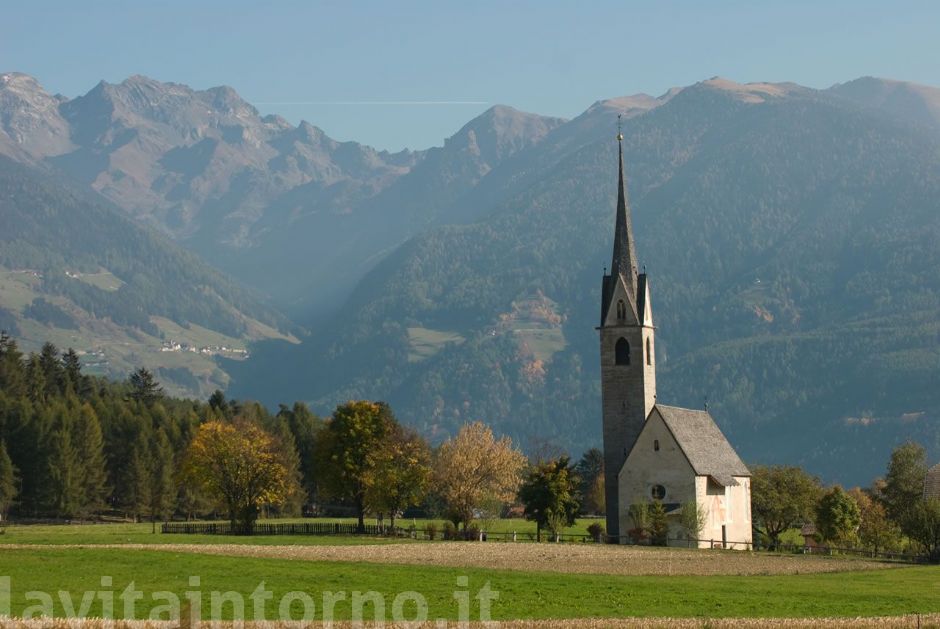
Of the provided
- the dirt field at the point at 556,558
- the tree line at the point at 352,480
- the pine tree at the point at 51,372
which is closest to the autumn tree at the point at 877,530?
the tree line at the point at 352,480

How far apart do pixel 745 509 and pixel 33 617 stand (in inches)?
3171

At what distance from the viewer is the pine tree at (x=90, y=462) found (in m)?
140

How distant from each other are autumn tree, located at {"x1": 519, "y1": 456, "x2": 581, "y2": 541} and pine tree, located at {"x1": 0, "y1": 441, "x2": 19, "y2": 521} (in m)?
45.6

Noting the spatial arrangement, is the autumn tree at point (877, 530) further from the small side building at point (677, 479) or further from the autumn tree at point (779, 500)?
the small side building at point (677, 479)

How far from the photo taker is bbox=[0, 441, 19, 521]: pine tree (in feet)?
428

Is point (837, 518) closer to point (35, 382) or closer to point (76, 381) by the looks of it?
point (35, 382)

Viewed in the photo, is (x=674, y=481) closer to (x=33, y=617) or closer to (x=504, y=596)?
(x=504, y=596)

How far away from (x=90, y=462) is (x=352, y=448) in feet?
118

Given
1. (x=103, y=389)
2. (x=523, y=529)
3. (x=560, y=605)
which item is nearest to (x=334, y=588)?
(x=560, y=605)

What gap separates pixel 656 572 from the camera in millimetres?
76938

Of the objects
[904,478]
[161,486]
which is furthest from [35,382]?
[904,478]

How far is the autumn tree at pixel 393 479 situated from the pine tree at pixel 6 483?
34.9 m

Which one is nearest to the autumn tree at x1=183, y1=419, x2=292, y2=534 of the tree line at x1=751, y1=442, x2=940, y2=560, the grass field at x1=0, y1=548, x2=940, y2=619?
the grass field at x1=0, y1=548, x2=940, y2=619

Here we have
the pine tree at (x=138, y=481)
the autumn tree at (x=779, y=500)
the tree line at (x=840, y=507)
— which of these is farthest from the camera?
the pine tree at (x=138, y=481)
